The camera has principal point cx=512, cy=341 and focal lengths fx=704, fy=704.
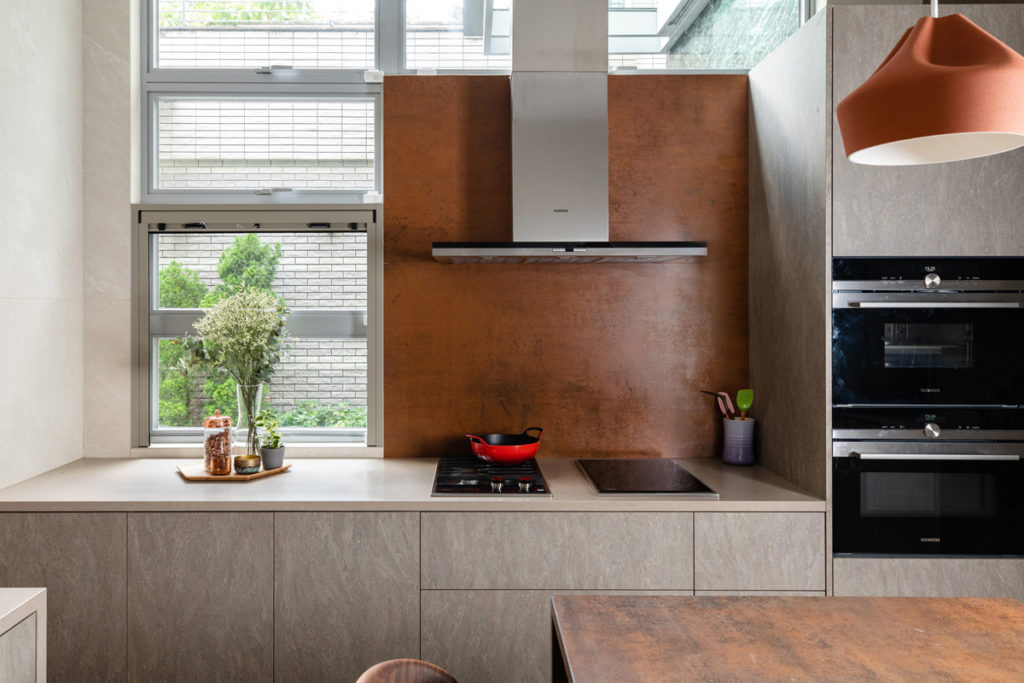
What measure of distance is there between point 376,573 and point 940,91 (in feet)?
6.39

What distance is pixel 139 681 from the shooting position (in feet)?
7.34

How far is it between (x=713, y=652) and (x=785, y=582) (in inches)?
43.2

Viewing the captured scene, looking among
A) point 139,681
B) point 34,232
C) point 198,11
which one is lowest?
point 139,681

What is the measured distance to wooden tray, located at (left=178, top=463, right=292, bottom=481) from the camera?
8.13ft

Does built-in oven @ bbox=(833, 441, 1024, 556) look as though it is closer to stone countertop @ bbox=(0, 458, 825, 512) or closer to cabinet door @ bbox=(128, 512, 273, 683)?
stone countertop @ bbox=(0, 458, 825, 512)

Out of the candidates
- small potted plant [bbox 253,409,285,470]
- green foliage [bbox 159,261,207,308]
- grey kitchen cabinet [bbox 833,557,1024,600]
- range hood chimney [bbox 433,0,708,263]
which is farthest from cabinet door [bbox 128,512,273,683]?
grey kitchen cabinet [bbox 833,557,1024,600]

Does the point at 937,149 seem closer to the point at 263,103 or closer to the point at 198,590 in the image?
the point at 198,590

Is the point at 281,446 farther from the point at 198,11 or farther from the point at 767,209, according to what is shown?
the point at 767,209

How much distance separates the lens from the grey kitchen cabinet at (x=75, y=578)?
2.20 metres

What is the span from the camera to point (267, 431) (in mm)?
2711

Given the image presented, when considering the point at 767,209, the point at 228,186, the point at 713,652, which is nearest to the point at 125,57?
the point at 228,186

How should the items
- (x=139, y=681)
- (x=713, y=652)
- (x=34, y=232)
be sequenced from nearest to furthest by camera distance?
(x=713, y=652) → (x=139, y=681) → (x=34, y=232)

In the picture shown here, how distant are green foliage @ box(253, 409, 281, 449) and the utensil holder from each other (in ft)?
5.72

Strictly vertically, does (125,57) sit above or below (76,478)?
above
